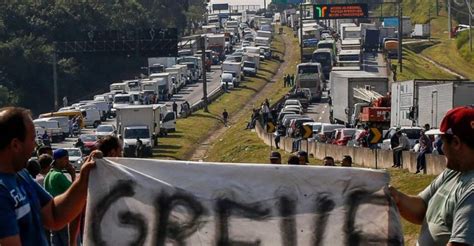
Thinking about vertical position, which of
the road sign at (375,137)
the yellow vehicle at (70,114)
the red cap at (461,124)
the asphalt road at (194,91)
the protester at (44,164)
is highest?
the red cap at (461,124)

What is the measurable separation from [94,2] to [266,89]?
2412 centimetres

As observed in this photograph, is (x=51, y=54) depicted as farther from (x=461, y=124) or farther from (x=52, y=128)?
(x=461, y=124)

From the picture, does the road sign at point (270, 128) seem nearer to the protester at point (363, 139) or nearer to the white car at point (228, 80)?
the protester at point (363, 139)

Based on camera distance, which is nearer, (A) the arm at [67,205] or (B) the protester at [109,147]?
(A) the arm at [67,205]

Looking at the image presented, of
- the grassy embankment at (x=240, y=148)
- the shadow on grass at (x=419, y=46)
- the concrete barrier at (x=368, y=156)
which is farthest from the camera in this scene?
the shadow on grass at (x=419, y=46)

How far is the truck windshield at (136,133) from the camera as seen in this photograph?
62287 mm

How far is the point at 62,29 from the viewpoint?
11419 cm

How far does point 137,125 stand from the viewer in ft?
214

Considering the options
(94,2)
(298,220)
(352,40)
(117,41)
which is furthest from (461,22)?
(298,220)

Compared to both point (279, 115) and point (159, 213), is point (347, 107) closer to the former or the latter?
point (279, 115)

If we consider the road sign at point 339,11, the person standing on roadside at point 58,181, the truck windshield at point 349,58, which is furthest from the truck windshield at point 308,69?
the person standing on roadside at point 58,181

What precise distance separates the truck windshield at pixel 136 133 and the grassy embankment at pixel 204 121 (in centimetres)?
84

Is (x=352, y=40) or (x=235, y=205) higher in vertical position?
(x=235, y=205)

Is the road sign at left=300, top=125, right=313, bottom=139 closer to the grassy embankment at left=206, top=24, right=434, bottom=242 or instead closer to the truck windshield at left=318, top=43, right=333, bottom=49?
the grassy embankment at left=206, top=24, right=434, bottom=242
